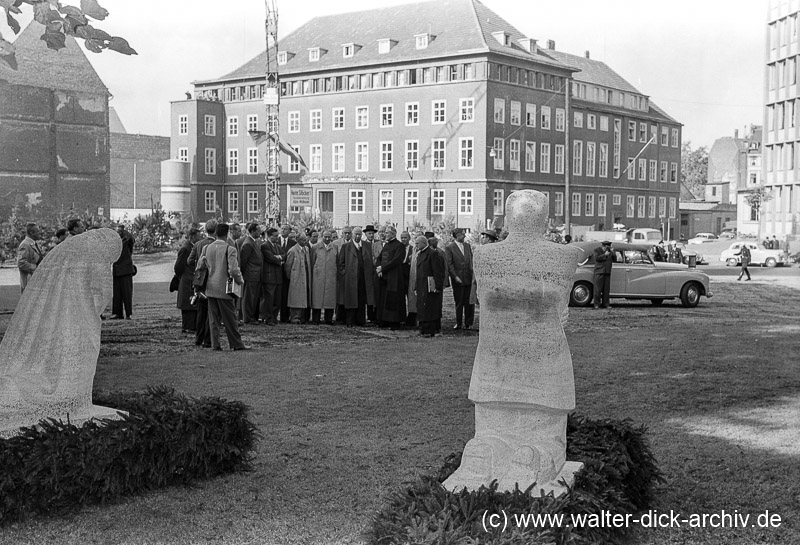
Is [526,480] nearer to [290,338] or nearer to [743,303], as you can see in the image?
[290,338]

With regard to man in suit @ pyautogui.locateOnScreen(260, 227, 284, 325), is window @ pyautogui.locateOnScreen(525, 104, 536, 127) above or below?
above

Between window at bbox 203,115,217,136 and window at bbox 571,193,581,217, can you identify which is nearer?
window at bbox 571,193,581,217

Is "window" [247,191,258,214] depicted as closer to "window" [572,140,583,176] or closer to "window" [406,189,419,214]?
"window" [406,189,419,214]

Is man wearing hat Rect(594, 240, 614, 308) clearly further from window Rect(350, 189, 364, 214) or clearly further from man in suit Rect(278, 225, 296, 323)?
window Rect(350, 189, 364, 214)

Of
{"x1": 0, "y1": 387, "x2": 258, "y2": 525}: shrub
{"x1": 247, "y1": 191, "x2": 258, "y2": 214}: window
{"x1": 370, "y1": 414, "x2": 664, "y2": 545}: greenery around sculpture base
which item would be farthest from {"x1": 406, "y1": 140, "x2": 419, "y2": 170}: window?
{"x1": 370, "y1": 414, "x2": 664, "y2": 545}: greenery around sculpture base

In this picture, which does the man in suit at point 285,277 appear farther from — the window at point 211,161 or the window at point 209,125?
the window at point 211,161

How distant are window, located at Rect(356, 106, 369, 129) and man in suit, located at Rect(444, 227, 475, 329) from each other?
182 ft

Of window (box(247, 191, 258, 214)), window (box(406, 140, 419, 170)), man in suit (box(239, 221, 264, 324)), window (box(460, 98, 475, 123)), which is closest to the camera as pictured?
man in suit (box(239, 221, 264, 324))

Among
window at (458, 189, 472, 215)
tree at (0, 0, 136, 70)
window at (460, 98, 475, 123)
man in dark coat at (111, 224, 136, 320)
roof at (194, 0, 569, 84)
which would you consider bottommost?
man in dark coat at (111, 224, 136, 320)

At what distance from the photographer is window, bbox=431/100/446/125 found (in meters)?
68.9

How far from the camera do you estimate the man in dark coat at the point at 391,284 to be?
60.1 feet

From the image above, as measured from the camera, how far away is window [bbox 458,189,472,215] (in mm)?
68375

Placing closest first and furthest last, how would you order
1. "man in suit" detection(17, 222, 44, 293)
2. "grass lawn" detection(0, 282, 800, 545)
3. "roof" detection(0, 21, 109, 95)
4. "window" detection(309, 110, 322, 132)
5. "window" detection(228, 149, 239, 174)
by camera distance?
1. "grass lawn" detection(0, 282, 800, 545)
2. "man in suit" detection(17, 222, 44, 293)
3. "roof" detection(0, 21, 109, 95)
4. "window" detection(309, 110, 322, 132)
5. "window" detection(228, 149, 239, 174)

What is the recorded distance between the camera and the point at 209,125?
268 feet
